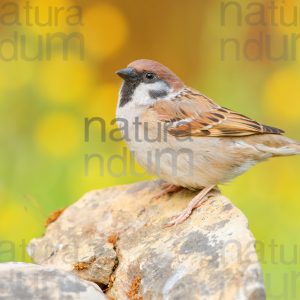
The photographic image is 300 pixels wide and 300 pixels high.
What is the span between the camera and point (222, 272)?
119 inches

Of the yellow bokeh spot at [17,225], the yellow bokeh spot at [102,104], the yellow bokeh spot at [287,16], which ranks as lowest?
the yellow bokeh spot at [17,225]

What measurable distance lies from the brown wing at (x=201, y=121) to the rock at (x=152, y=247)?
0.35 m

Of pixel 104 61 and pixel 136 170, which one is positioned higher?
pixel 104 61

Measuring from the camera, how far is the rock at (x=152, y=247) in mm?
A: 3008

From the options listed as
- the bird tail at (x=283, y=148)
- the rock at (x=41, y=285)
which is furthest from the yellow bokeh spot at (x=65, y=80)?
the rock at (x=41, y=285)

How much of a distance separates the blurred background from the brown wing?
0.82m

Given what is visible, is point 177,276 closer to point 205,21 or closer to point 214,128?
point 214,128

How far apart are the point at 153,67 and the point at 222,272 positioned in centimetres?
152

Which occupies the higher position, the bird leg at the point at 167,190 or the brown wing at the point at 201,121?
the brown wing at the point at 201,121

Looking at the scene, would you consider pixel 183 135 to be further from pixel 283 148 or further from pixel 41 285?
pixel 41 285

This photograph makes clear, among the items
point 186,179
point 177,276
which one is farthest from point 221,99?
point 177,276

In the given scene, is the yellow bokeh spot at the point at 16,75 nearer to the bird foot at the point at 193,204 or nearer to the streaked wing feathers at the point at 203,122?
the streaked wing feathers at the point at 203,122

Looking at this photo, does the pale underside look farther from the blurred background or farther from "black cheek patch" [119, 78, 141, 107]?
the blurred background

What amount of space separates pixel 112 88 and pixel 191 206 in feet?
8.32
